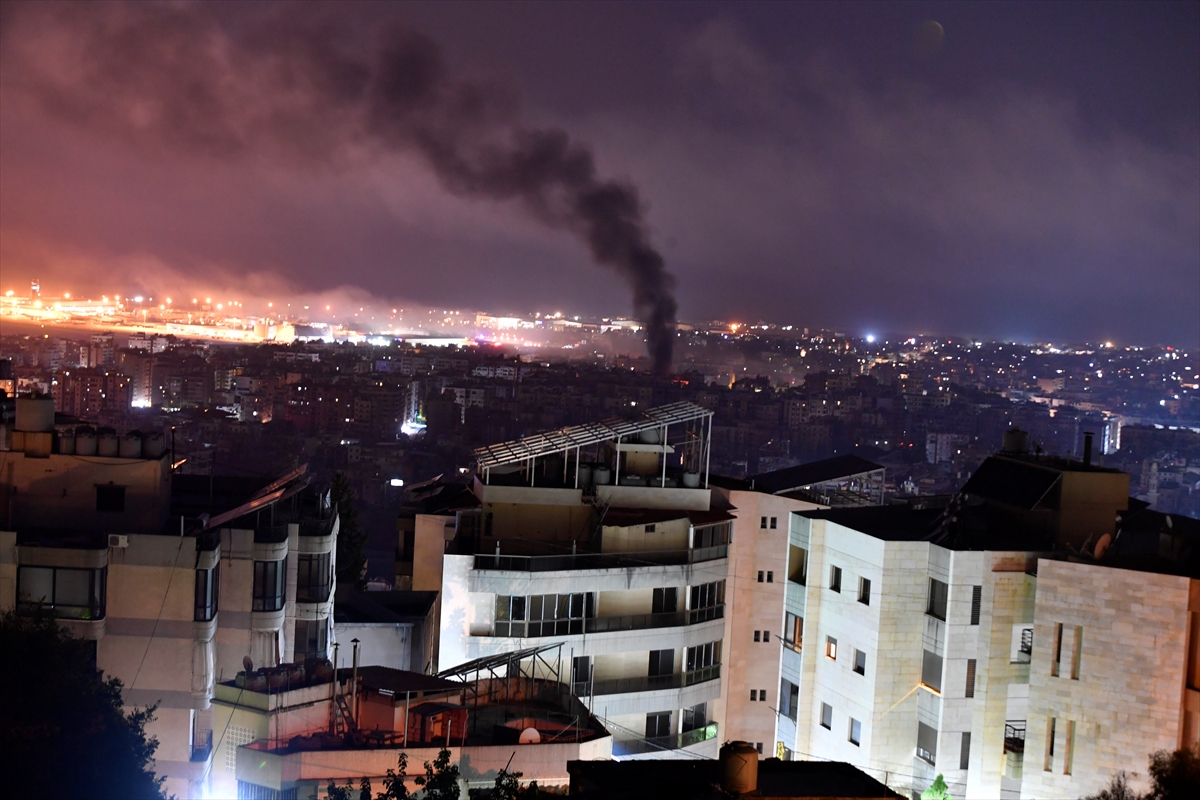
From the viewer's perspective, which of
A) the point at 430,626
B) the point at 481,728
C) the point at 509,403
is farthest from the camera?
the point at 509,403

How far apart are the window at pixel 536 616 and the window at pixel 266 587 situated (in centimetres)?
305

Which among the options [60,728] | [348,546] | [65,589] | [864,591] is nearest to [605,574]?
[864,591]

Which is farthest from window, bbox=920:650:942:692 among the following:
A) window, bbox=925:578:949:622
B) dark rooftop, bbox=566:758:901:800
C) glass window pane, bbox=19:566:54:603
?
glass window pane, bbox=19:566:54:603

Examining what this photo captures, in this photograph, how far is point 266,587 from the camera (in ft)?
45.3

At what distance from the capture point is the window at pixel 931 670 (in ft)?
43.8

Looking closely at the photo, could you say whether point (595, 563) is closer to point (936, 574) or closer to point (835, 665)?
point (835, 665)

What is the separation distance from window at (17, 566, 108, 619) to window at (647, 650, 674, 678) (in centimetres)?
747

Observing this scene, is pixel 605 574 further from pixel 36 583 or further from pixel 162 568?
pixel 36 583

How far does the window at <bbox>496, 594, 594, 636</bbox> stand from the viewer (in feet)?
50.9

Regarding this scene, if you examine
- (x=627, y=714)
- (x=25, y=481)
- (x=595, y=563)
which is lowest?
(x=627, y=714)

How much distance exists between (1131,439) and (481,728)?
5276cm

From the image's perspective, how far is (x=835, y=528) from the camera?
14875 millimetres

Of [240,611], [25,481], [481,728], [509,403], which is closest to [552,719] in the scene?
[481,728]

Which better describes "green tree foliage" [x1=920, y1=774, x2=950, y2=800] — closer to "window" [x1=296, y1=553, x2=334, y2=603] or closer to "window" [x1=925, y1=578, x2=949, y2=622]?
"window" [x1=925, y1=578, x2=949, y2=622]
